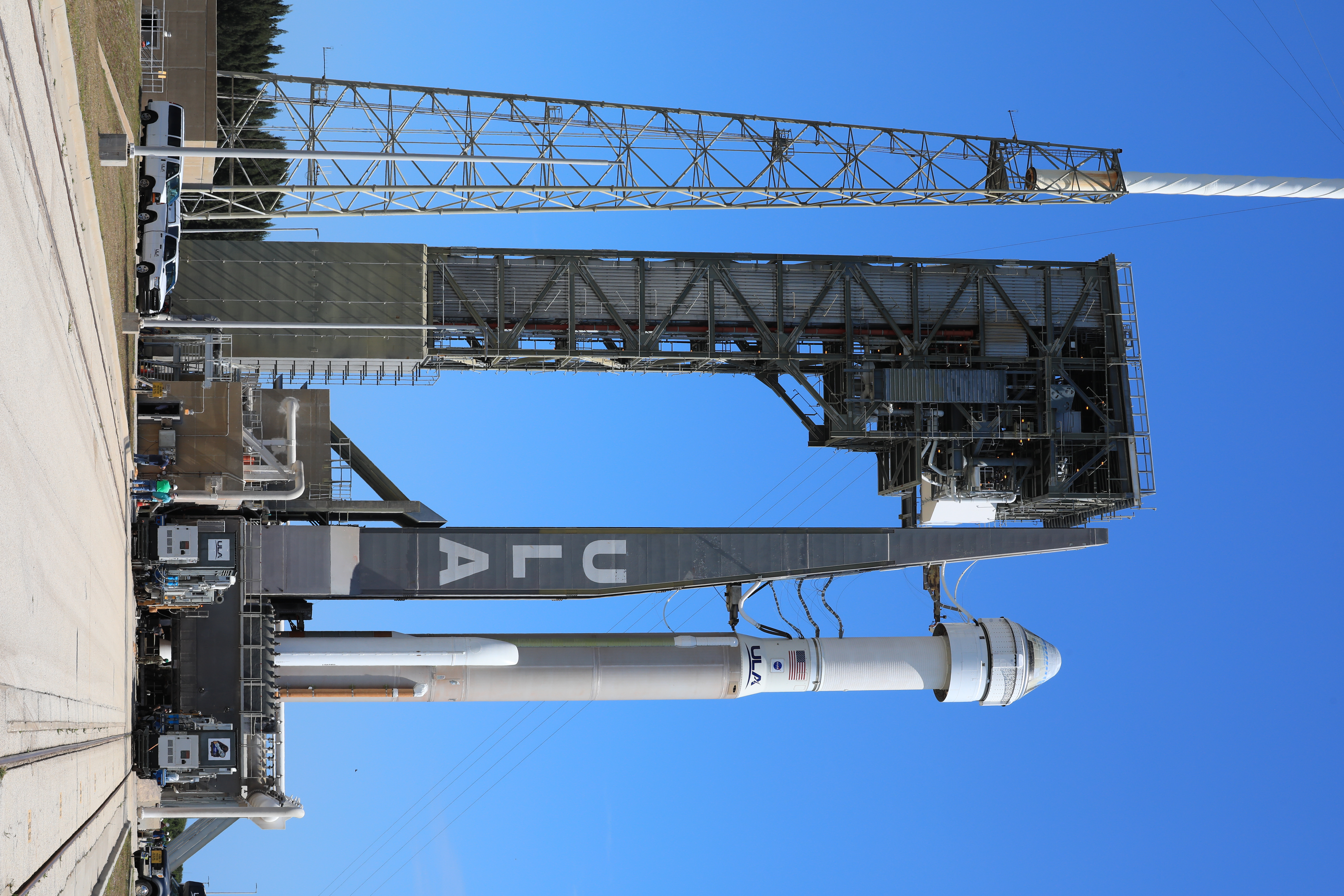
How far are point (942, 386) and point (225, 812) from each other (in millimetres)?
30374

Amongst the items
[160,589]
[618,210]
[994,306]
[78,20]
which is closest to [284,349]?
[160,589]

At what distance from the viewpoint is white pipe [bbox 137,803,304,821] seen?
41.7m

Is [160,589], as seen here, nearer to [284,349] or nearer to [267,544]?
[267,544]

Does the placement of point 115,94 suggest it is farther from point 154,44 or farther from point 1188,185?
point 1188,185

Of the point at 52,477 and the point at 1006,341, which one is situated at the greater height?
the point at 1006,341

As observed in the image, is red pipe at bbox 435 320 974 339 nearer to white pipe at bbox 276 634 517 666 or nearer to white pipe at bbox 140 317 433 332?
white pipe at bbox 140 317 433 332

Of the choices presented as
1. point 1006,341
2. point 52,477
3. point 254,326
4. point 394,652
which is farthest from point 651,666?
point 52,477

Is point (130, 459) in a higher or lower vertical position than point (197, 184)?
lower

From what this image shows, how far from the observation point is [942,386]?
5006cm

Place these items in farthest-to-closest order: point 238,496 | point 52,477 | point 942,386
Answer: point 942,386
point 238,496
point 52,477

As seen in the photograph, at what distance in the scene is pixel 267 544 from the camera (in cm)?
4475

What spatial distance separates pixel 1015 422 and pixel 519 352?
20.0 m

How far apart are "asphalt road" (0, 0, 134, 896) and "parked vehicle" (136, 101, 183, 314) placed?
5410 millimetres

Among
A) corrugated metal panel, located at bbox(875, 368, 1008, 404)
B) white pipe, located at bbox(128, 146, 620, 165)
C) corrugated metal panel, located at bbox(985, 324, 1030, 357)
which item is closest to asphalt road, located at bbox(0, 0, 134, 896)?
white pipe, located at bbox(128, 146, 620, 165)
